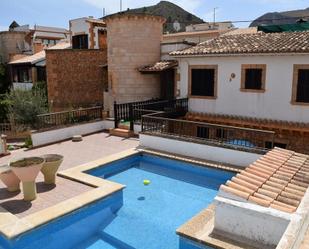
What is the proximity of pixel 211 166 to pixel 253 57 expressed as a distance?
655 cm

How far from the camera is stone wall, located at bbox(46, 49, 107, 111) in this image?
24.4 metres

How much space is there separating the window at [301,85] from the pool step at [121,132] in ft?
27.4

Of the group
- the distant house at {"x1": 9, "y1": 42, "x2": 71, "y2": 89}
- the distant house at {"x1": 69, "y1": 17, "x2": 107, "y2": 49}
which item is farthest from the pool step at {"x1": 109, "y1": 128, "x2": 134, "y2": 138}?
the distant house at {"x1": 9, "y1": 42, "x2": 71, "y2": 89}

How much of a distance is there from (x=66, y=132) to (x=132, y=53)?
7112 mm

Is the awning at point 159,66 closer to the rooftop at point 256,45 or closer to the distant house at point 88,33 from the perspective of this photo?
the rooftop at point 256,45

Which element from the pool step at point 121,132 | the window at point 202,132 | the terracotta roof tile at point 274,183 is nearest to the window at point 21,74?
the pool step at point 121,132

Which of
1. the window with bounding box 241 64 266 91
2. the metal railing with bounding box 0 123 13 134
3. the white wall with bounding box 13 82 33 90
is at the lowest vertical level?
the metal railing with bounding box 0 123 13 134

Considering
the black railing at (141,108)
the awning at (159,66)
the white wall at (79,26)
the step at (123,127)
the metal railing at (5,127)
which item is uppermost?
the white wall at (79,26)

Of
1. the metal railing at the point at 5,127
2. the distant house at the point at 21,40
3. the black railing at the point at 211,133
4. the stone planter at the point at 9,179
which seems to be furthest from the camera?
the distant house at the point at 21,40

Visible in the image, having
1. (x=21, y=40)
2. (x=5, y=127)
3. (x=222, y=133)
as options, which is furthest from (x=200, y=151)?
(x=21, y=40)

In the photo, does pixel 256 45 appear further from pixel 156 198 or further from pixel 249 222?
pixel 249 222

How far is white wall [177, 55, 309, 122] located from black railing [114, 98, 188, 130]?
0.82 metres

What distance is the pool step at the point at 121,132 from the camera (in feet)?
52.7

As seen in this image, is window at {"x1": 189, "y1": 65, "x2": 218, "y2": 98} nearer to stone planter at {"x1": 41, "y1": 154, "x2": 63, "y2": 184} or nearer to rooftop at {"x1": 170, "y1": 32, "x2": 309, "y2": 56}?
rooftop at {"x1": 170, "y1": 32, "x2": 309, "y2": 56}
